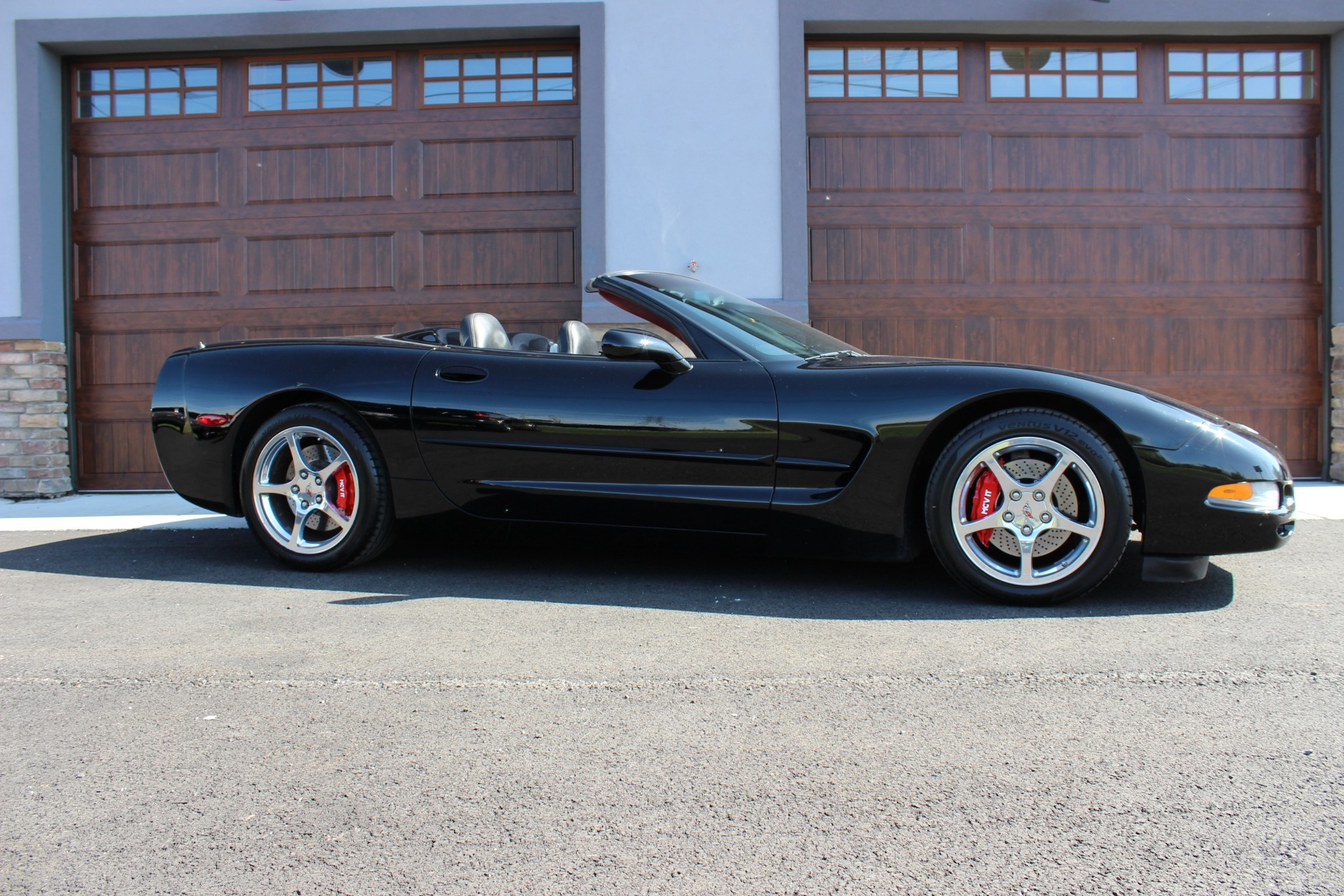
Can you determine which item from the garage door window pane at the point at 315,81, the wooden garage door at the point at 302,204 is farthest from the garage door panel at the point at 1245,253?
the garage door window pane at the point at 315,81

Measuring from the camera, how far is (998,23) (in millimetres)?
6766

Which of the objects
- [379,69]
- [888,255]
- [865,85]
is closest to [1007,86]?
[865,85]

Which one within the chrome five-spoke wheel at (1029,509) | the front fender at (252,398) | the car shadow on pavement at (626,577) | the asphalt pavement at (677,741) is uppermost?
the front fender at (252,398)

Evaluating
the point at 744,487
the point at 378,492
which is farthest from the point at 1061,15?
the point at 378,492

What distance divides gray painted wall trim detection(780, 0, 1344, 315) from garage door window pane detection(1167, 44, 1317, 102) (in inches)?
7.3

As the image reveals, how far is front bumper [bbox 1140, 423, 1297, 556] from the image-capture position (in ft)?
9.71

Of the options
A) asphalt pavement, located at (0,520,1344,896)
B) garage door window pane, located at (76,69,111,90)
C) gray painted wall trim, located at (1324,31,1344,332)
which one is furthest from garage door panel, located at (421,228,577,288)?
gray painted wall trim, located at (1324,31,1344,332)

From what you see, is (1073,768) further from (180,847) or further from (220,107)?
(220,107)

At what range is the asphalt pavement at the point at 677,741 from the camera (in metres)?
1.47

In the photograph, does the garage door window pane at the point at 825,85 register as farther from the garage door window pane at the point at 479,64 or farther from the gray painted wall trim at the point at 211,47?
the garage door window pane at the point at 479,64

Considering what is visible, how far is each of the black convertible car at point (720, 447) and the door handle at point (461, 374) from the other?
0.02m

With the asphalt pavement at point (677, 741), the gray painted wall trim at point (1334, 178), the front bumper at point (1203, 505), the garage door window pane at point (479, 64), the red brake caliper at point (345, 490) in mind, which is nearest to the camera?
the asphalt pavement at point (677, 741)

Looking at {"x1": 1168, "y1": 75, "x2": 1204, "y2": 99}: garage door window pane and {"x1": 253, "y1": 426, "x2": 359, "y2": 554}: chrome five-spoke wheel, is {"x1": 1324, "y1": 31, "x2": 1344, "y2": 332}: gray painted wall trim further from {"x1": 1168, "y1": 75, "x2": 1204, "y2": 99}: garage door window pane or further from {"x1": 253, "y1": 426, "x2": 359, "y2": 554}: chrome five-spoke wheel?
{"x1": 253, "y1": 426, "x2": 359, "y2": 554}: chrome five-spoke wheel

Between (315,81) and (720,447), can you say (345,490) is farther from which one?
(315,81)
